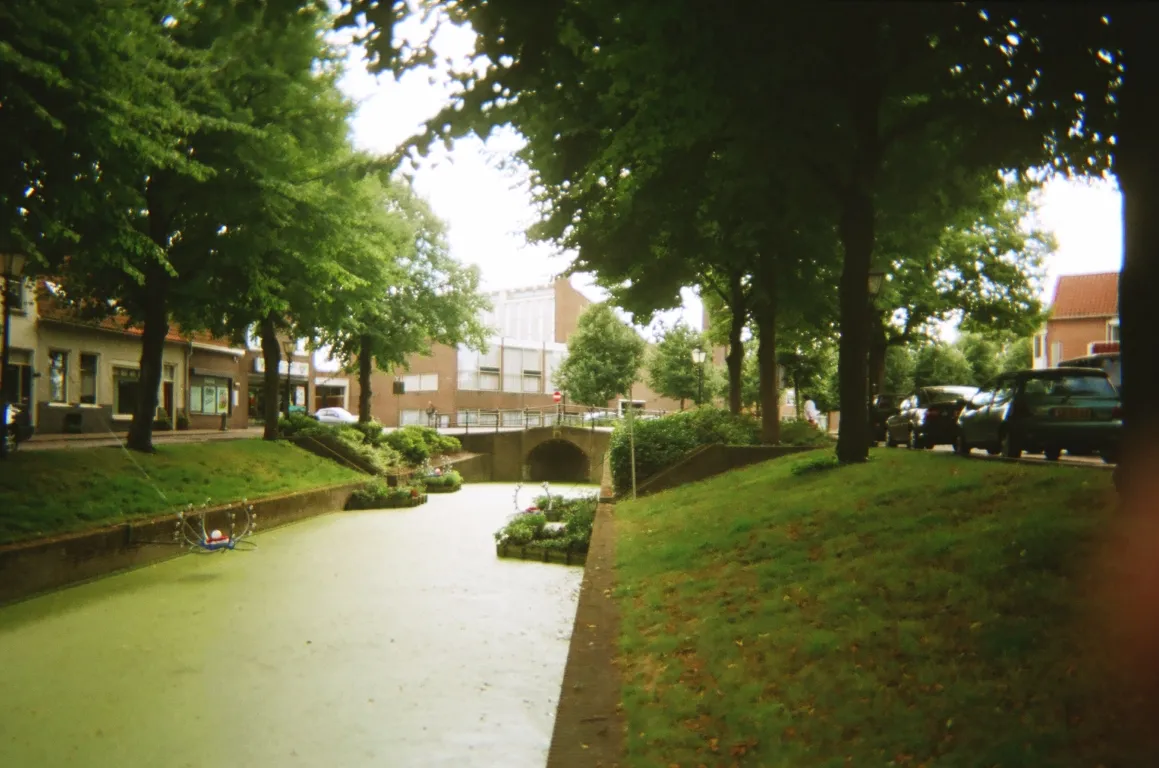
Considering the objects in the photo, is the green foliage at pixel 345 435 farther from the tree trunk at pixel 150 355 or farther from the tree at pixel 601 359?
the tree at pixel 601 359

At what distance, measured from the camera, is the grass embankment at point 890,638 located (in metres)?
3.58

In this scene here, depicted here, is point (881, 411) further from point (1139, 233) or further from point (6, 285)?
point (6, 285)

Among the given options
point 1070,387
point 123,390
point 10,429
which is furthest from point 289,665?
point 123,390

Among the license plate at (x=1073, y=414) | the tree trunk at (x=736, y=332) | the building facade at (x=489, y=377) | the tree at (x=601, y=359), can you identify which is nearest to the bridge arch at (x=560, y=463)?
the tree at (x=601, y=359)

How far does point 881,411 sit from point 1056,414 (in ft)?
43.0

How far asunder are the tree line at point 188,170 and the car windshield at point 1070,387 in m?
9.91

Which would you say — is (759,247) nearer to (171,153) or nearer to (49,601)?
(171,153)

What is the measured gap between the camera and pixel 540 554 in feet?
50.4

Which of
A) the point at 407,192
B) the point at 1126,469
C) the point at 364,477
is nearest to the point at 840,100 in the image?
the point at 1126,469

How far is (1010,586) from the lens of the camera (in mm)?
4812

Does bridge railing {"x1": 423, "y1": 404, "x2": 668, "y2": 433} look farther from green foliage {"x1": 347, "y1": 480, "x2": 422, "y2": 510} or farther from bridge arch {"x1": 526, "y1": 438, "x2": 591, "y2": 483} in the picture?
green foliage {"x1": 347, "y1": 480, "x2": 422, "y2": 510}

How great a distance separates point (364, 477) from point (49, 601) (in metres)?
14.7

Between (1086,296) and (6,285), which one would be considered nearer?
(6,285)

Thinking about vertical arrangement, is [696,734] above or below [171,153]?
below
